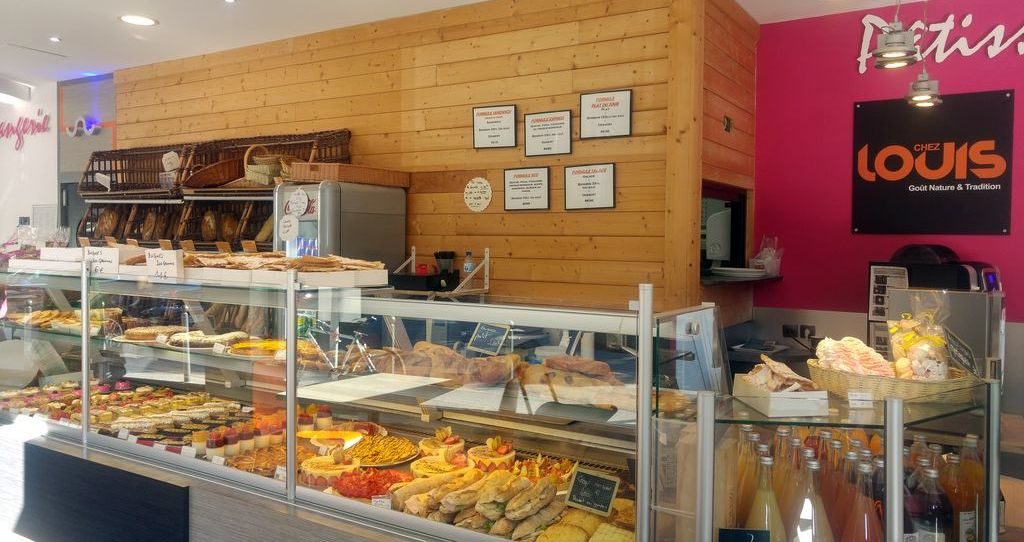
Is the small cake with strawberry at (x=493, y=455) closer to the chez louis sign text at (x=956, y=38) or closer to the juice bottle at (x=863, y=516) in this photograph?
the juice bottle at (x=863, y=516)

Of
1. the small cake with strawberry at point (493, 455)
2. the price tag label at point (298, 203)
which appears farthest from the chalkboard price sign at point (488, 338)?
the price tag label at point (298, 203)

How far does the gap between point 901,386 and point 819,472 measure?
25 centimetres

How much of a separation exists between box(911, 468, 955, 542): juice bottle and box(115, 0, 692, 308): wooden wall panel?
2291 mm

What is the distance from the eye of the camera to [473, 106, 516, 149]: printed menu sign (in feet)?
15.9

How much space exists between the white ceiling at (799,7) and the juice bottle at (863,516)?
3811 mm

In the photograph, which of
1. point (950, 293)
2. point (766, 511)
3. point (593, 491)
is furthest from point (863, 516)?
point (950, 293)

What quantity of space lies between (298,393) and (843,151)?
156 inches

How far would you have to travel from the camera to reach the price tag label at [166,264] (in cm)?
270

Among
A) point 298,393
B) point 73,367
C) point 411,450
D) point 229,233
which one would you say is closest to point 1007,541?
point 411,450

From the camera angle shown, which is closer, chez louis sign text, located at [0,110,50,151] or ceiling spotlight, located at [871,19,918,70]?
ceiling spotlight, located at [871,19,918,70]

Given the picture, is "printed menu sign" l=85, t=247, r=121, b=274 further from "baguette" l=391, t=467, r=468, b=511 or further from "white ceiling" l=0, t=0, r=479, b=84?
"white ceiling" l=0, t=0, r=479, b=84

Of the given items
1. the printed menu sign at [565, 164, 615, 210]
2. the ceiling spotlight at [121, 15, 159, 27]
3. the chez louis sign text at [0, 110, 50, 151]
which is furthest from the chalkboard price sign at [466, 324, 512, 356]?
the chez louis sign text at [0, 110, 50, 151]

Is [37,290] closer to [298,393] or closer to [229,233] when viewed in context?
[298,393]

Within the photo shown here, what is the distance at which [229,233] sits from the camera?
234 inches
